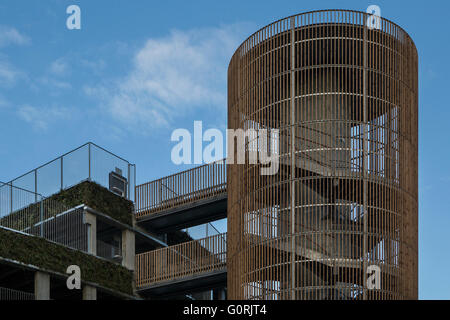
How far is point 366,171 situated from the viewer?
35969 mm

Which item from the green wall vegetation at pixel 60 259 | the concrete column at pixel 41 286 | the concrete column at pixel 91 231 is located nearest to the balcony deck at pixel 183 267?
the green wall vegetation at pixel 60 259

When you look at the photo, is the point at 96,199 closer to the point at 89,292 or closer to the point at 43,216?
the point at 43,216

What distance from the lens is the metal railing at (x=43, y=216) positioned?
41.3 m

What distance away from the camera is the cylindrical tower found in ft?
115

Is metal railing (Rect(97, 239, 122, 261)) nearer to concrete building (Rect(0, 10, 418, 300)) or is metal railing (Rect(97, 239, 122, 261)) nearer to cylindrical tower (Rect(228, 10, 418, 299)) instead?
concrete building (Rect(0, 10, 418, 300))

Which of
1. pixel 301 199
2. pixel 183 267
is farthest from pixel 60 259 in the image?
pixel 301 199

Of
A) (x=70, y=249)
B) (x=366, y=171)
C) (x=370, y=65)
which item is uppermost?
(x=370, y=65)

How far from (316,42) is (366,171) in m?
5.51

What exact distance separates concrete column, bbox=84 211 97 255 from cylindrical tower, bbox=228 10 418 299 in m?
7.03

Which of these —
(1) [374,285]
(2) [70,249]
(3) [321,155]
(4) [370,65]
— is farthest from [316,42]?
(2) [70,249]

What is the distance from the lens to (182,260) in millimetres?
41969

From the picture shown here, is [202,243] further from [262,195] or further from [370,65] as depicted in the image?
[370,65]

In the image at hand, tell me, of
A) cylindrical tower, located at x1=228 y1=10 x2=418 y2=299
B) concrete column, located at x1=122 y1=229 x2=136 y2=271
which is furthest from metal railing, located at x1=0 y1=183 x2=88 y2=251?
cylindrical tower, located at x1=228 y1=10 x2=418 y2=299

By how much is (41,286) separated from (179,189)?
28.1 ft
